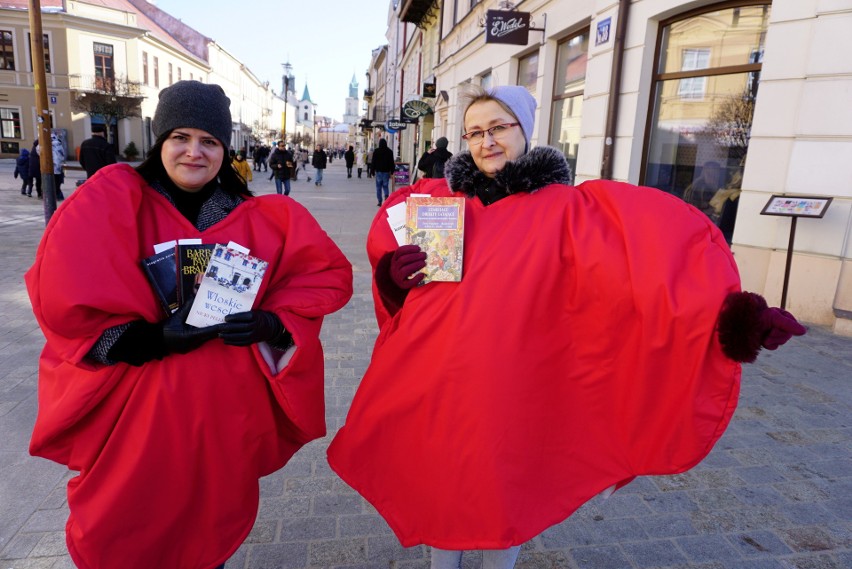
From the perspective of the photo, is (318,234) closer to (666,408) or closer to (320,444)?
(666,408)

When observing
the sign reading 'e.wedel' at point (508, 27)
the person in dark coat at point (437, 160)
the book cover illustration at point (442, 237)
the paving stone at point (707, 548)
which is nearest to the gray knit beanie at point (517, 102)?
the book cover illustration at point (442, 237)

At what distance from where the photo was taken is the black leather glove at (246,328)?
5.34 ft

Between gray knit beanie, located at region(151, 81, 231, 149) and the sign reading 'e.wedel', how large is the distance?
9.75 metres

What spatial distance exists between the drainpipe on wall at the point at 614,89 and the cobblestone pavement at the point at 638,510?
4.71 m

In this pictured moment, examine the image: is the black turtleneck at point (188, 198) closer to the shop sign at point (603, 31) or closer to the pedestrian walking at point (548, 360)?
the pedestrian walking at point (548, 360)

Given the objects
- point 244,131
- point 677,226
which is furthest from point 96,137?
point 244,131

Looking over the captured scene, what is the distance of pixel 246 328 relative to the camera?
1642 millimetres

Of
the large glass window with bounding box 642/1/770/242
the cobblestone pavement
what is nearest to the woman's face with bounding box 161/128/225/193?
the cobblestone pavement

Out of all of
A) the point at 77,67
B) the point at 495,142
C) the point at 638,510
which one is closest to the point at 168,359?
the point at 495,142

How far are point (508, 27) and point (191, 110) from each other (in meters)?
9.91

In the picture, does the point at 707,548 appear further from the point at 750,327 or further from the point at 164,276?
the point at 164,276

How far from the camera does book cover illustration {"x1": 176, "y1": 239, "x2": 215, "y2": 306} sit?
66.6 inches

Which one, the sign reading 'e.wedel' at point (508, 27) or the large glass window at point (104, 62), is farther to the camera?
the large glass window at point (104, 62)

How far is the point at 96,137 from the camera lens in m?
10.3
